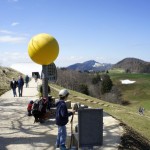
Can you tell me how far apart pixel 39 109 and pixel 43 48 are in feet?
8.27

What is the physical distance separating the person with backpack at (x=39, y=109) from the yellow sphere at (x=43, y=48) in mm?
1897

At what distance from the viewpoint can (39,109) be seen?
48.8 feet

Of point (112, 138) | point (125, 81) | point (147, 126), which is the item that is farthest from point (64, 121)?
point (125, 81)

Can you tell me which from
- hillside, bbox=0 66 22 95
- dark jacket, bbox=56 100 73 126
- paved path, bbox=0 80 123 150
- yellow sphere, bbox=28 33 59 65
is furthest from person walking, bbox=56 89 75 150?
hillside, bbox=0 66 22 95

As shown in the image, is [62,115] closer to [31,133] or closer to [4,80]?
[31,133]

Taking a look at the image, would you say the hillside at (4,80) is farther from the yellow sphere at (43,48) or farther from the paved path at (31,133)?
the yellow sphere at (43,48)

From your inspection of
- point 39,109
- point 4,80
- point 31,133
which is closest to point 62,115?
point 31,133

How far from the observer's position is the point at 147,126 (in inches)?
722

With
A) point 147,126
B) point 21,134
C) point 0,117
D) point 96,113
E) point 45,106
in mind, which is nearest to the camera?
point 96,113

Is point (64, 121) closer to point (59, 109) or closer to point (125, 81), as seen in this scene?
point (59, 109)

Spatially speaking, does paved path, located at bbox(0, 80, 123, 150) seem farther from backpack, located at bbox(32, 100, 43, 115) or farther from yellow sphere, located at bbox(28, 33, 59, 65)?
yellow sphere, located at bbox(28, 33, 59, 65)

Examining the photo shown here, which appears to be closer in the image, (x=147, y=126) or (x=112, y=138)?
(x=112, y=138)

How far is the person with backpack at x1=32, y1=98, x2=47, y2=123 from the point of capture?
14703 millimetres

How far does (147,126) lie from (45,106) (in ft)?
19.8
